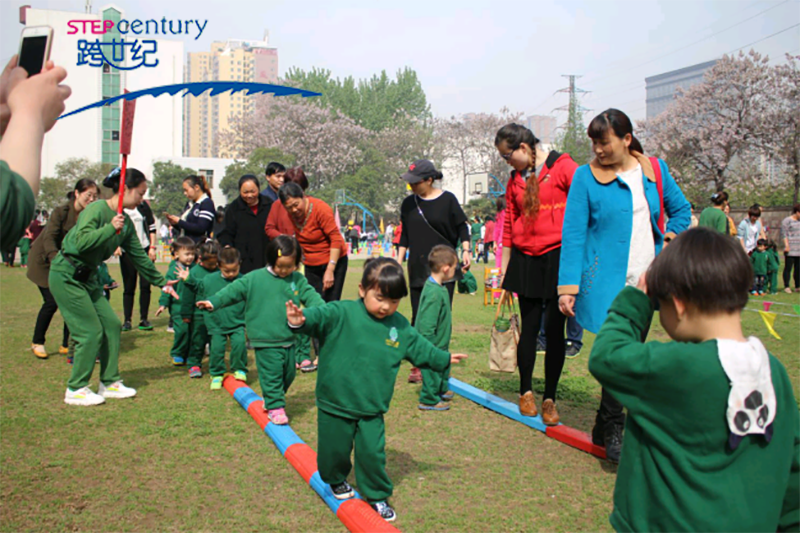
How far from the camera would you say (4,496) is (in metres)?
3.91

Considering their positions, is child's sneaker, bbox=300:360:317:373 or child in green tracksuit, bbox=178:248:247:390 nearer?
child in green tracksuit, bbox=178:248:247:390

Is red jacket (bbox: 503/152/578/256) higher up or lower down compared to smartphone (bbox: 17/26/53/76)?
lower down

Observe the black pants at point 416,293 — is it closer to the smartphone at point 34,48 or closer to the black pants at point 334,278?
the black pants at point 334,278

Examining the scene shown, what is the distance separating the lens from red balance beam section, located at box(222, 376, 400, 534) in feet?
10.9

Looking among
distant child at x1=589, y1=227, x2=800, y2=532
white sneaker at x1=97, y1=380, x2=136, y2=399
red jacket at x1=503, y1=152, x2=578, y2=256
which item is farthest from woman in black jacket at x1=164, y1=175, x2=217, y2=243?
distant child at x1=589, y1=227, x2=800, y2=532

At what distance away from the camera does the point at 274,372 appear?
17.9ft

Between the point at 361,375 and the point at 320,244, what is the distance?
392cm

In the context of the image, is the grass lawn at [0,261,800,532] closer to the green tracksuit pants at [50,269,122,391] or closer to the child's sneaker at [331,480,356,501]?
the child's sneaker at [331,480,356,501]

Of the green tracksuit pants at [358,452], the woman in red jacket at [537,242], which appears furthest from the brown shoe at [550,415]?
the green tracksuit pants at [358,452]

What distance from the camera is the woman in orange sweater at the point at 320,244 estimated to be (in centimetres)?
729

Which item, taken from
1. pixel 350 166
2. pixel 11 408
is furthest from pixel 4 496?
pixel 350 166

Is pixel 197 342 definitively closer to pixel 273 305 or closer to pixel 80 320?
pixel 80 320

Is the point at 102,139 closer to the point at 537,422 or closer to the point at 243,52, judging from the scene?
the point at 537,422

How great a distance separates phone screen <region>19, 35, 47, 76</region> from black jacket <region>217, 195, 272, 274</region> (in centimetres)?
581
